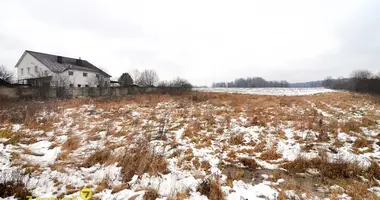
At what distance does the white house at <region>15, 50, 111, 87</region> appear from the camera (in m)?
25.2

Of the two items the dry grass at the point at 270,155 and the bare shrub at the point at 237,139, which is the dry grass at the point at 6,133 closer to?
the bare shrub at the point at 237,139

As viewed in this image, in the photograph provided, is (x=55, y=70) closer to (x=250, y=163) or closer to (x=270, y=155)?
(x=250, y=163)

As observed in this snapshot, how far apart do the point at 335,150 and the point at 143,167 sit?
16.9 ft

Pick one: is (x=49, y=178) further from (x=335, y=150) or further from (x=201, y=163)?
(x=335, y=150)

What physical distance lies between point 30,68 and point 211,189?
35.1 m

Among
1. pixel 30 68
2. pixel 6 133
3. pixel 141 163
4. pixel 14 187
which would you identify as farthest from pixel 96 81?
pixel 141 163

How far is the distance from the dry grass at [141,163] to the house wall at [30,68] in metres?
27.8

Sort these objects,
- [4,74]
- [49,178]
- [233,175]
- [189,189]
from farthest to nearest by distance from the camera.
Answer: [4,74]
[233,175]
[49,178]
[189,189]

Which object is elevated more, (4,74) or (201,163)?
(4,74)

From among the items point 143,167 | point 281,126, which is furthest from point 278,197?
point 281,126

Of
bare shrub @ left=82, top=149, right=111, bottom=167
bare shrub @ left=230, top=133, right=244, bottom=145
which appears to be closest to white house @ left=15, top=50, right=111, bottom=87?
bare shrub @ left=82, top=149, right=111, bottom=167

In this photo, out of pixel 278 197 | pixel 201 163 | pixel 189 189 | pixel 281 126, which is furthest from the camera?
pixel 281 126

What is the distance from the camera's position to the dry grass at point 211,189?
10.1 ft

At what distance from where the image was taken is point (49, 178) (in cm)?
350
